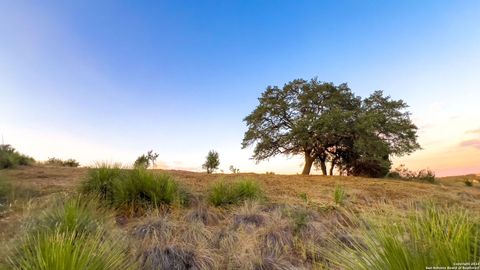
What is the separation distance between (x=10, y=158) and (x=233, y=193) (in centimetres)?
1039

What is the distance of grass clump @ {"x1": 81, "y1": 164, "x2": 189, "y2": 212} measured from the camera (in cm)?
658

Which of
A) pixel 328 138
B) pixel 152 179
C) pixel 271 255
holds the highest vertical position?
pixel 328 138

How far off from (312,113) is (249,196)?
11784 millimetres

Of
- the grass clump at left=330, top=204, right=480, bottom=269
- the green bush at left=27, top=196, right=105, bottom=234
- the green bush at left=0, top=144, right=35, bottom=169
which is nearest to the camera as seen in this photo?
the grass clump at left=330, top=204, right=480, bottom=269

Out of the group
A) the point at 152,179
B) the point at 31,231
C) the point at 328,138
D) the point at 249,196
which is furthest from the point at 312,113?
the point at 31,231

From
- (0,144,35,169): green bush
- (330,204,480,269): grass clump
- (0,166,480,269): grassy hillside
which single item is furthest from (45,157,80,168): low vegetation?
(330,204,480,269): grass clump

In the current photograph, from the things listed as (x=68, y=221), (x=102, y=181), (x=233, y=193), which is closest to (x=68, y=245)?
(x=68, y=221)

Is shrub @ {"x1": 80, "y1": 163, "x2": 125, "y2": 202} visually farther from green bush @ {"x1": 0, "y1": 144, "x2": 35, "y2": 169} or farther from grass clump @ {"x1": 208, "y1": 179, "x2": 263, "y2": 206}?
green bush @ {"x1": 0, "y1": 144, "x2": 35, "y2": 169}

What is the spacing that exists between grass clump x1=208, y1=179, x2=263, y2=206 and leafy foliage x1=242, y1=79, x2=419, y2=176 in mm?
9874

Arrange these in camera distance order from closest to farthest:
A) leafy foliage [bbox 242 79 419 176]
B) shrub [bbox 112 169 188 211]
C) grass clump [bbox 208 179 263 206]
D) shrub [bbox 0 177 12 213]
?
shrub [bbox 112 169 188 211] < shrub [bbox 0 177 12 213] < grass clump [bbox 208 179 263 206] < leafy foliage [bbox 242 79 419 176]

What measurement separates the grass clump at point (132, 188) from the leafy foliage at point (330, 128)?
1164cm

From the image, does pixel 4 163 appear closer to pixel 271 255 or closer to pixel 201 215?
pixel 201 215

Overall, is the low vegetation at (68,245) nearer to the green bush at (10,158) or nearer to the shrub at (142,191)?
the shrub at (142,191)

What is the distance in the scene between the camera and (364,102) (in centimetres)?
2027
